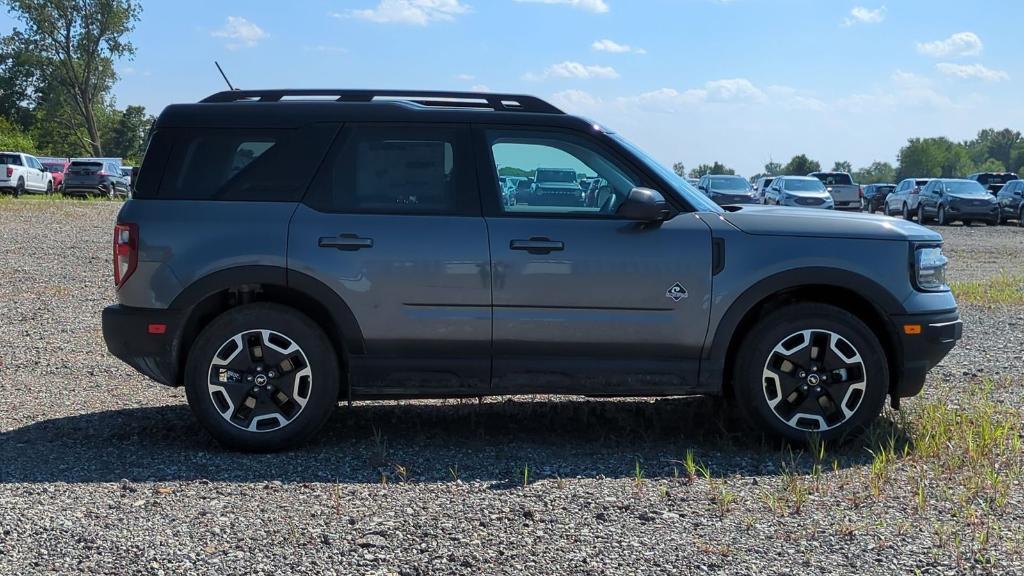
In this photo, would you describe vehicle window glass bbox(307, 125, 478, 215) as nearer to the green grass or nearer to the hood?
the hood

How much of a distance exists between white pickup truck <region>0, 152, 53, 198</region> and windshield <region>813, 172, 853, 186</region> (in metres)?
29.4

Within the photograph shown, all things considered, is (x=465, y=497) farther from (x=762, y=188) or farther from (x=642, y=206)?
(x=762, y=188)

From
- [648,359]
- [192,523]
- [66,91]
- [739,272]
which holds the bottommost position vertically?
[192,523]

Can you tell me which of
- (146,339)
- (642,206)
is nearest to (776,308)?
(642,206)

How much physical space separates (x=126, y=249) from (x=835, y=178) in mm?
38004

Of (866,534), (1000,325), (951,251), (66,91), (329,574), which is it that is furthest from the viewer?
(66,91)

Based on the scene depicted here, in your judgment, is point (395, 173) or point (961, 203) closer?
point (395, 173)

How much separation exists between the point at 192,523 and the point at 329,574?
89 centimetres

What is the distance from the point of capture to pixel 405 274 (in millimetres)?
5590

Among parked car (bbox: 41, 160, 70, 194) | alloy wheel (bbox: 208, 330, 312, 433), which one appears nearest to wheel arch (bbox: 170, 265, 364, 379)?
alloy wheel (bbox: 208, 330, 312, 433)

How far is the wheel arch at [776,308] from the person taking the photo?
5648 millimetres

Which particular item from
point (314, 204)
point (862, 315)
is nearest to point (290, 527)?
point (314, 204)

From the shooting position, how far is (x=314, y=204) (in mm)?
5707

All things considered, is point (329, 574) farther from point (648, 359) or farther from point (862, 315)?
point (862, 315)
